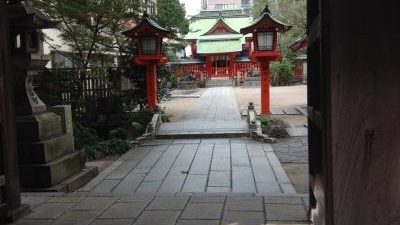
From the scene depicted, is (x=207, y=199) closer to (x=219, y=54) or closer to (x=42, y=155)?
(x=42, y=155)

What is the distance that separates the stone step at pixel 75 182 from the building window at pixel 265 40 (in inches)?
301

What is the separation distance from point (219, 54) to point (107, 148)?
32.0 meters

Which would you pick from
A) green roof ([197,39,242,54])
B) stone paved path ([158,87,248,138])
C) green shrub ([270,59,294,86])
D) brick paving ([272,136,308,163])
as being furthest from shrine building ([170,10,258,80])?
brick paving ([272,136,308,163])

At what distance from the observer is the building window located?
13.2 m

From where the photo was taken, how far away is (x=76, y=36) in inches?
527

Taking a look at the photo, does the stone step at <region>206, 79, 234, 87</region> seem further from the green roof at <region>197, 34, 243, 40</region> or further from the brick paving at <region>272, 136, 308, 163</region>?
the brick paving at <region>272, 136, 308, 163</region>

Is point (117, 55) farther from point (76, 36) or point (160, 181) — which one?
point (160, 181)

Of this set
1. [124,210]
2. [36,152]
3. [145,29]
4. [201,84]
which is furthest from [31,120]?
[201,84]

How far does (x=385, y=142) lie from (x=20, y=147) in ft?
14.6

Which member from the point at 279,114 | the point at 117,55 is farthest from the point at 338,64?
the point at 117,55

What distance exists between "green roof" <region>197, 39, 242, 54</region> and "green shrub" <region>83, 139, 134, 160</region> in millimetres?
31557

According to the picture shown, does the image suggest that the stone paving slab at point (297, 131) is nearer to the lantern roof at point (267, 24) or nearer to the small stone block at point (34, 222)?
the lantern roof at point (267, 24)

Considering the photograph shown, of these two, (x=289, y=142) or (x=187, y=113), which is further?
(x=187, y=113)

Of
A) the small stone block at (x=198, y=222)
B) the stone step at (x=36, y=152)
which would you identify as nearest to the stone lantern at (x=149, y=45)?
the stone step at (x=36, y=152)
